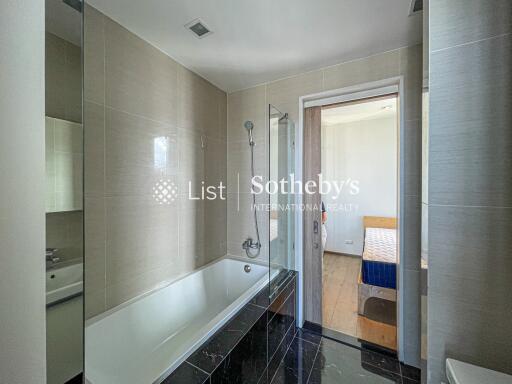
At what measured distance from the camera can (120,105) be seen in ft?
4.71

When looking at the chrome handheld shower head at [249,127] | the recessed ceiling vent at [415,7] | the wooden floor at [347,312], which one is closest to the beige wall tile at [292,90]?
the chrome handheld shower head at [249,127]

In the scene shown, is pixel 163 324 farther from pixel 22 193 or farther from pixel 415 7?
pixel 415 7

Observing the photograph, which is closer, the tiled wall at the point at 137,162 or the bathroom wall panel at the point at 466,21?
the bathroom wall panel at the point at 466,21

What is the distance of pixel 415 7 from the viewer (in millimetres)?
1277

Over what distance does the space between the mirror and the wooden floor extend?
7.21 feet

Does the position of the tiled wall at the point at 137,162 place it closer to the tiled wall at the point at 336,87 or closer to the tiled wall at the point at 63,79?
the tiled wall at the point at 336,87

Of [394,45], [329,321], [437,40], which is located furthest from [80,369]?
[394,45]

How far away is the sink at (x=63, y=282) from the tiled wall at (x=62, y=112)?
4 centimetres

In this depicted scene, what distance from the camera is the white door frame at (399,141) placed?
1658 mm

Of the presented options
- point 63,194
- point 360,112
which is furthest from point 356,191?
point 63,194

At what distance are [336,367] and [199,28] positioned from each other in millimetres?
2663

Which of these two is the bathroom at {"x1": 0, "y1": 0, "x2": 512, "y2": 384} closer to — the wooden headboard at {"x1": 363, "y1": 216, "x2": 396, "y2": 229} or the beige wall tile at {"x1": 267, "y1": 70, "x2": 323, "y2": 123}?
the beige wall tile at {"x1": 267, "y1": 70, "x2": 323, "y2": 123}

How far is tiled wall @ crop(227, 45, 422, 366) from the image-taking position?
162 cm

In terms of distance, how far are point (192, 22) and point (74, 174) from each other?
4.28 ft
